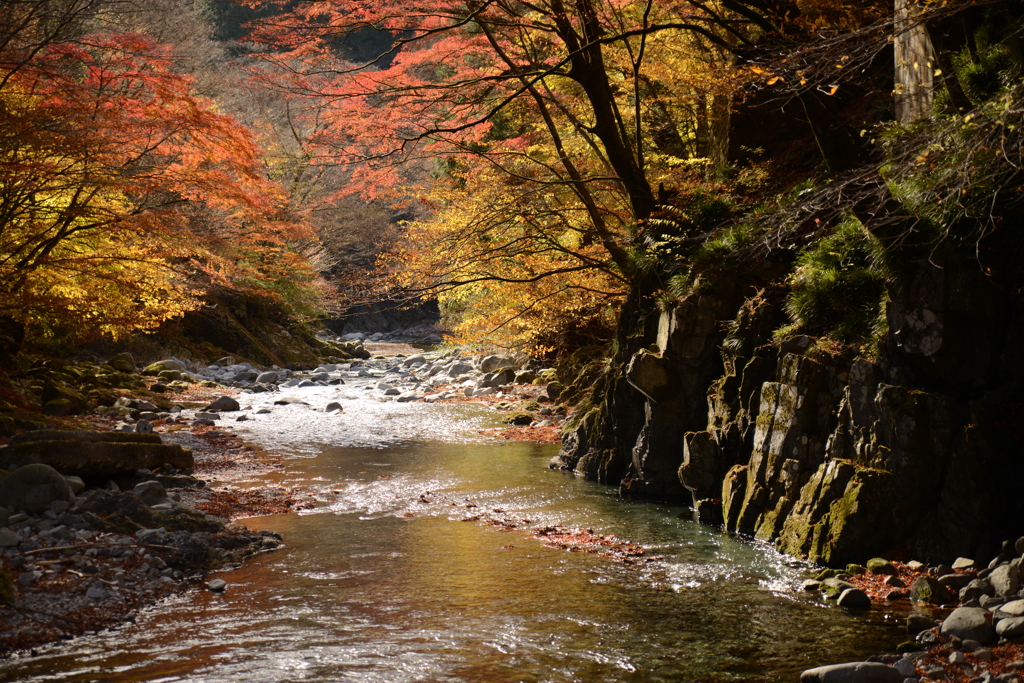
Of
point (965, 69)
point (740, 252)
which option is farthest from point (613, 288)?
point (965, 69)

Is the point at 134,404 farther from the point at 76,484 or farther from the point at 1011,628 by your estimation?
the point at 1011,628

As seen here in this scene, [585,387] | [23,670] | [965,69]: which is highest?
[965,69]

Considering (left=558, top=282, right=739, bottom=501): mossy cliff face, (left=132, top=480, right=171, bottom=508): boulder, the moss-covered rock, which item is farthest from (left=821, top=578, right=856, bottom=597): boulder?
(left=132, top=480, right=171, bottom=508): boulder

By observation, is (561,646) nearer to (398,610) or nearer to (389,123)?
(398,610)

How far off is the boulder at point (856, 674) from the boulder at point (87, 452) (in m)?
7.08

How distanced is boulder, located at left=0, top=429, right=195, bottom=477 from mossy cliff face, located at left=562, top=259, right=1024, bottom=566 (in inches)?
254

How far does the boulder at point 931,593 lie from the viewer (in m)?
5.33

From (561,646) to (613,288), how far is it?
27.9ft

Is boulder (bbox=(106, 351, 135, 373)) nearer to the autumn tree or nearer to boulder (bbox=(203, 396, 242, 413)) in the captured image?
boulder (bbox=(203, 396, 242, 413))

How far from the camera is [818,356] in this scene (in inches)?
281

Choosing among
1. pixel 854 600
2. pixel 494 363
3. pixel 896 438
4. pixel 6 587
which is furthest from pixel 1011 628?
pixel 494 363

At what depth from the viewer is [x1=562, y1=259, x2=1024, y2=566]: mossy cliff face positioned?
5895mm

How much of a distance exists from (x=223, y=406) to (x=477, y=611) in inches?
466

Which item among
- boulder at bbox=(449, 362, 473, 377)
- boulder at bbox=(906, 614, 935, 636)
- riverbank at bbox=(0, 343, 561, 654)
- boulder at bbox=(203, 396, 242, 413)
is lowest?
riverbank at bbox=(0, 343, 561, 654)
